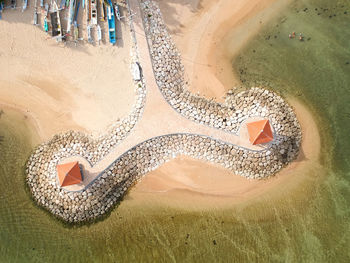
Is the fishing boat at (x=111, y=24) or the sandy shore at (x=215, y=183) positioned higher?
the fishing boat at (x=111, y=24)

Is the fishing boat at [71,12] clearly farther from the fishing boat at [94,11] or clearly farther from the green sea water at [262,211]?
the green sea water at [262,211]

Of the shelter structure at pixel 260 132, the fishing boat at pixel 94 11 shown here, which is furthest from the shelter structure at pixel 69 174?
the shelter structure at pixel 260 132

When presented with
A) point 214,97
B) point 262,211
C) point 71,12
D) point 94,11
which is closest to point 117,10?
point 94,11

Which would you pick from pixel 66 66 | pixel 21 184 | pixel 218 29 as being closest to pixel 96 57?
pixel 66 66

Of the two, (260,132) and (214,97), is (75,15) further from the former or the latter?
(260,132)

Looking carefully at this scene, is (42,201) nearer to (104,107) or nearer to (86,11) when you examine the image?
(104,107)

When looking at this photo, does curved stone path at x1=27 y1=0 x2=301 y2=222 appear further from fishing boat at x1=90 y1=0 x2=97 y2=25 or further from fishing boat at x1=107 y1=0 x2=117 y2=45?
fishing boat at x1=90 y1=0 x2=97 y2=25
